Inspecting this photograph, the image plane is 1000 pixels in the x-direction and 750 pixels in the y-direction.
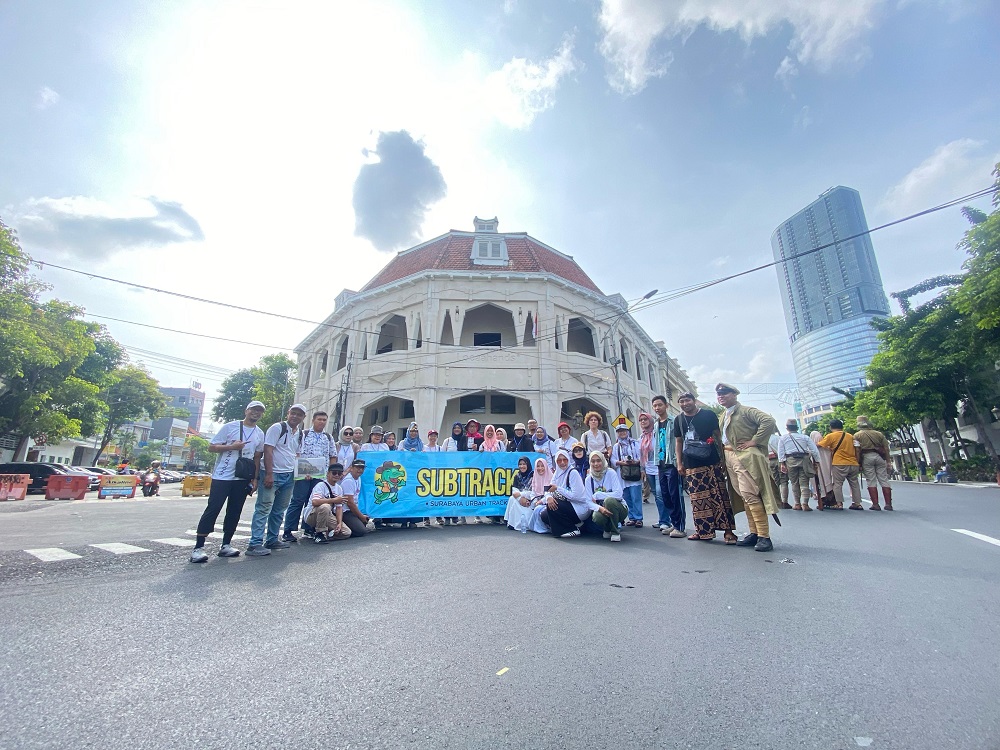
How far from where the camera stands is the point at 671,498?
265 inches

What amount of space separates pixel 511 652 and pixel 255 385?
50.3 meters

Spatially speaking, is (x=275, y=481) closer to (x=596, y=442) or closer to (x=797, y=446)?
(x=596, y=442)

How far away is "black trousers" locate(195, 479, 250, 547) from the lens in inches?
204

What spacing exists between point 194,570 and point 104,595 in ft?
3.35

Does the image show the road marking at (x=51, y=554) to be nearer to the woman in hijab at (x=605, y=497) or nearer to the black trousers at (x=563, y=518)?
the black trousers at (x=563, y=518)

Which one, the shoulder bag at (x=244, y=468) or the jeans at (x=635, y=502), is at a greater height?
the shoulder bag at (x=244, y=468)

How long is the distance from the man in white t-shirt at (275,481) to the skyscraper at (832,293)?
10957 cm

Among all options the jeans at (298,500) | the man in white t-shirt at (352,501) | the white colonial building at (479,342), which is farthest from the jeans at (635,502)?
the white colonial building at (479,342)

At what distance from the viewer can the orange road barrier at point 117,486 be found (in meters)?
21.0

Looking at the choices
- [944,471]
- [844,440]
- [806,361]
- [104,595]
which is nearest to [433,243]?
[844,440]

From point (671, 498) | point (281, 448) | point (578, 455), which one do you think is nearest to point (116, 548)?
point (281, 448)

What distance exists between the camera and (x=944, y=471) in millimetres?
21906

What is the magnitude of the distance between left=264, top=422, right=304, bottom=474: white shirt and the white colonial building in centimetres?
1440

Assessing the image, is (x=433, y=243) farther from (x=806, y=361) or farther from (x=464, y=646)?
(x=806, y=361)
